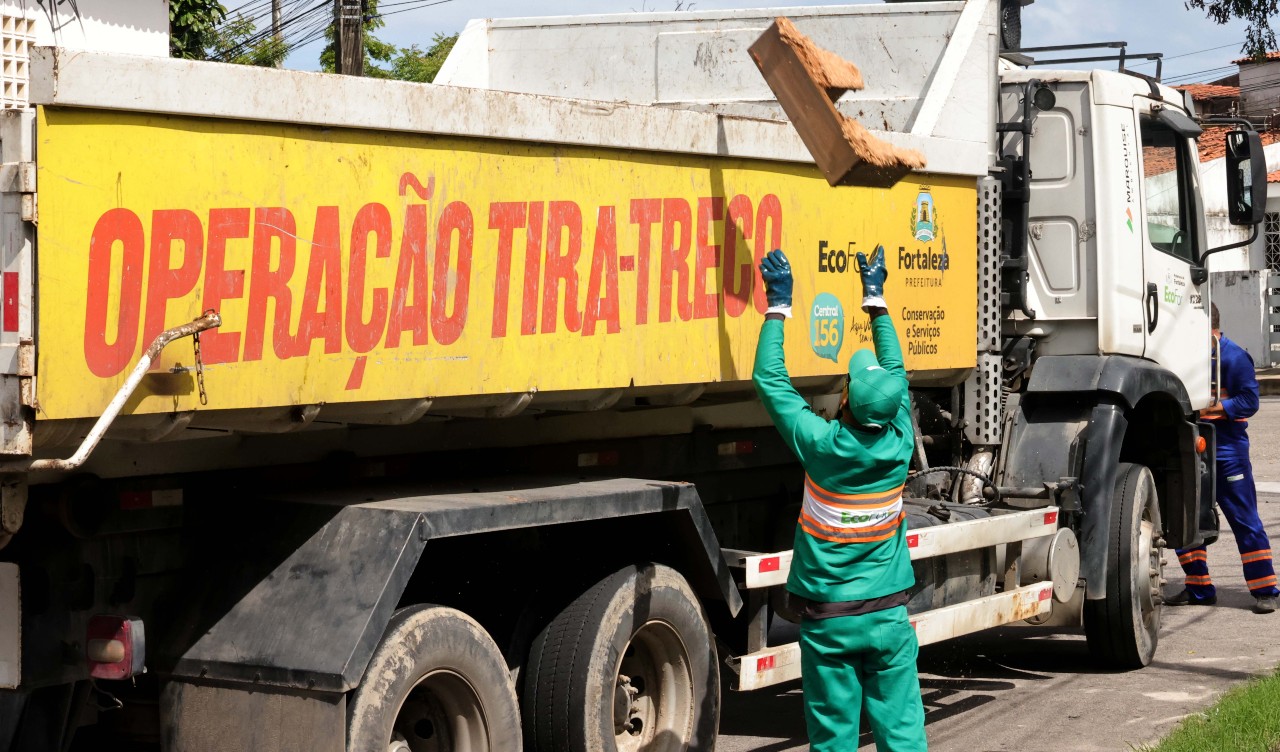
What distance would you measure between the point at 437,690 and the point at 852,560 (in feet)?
4.66

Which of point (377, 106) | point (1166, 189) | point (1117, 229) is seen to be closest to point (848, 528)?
point (377, 106)

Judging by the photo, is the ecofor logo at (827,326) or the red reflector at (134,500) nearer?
the red reflector at (134,500)

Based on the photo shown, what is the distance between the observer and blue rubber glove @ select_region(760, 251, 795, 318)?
514 cm

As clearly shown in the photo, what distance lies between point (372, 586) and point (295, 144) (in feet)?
3.81

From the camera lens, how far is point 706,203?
16.9 feet

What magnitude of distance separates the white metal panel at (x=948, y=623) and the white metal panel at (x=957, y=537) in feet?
0.78

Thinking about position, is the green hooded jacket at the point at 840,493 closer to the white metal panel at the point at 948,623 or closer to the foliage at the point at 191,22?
the white metal panel at the point at 948,623

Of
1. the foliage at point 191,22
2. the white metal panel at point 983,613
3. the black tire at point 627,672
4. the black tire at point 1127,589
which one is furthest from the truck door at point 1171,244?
the foliage at point 191,22

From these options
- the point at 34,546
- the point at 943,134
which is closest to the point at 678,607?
the point at 34,546

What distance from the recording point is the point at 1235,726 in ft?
19.8

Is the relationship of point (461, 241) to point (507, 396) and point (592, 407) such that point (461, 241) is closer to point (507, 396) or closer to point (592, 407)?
point (507, 396)

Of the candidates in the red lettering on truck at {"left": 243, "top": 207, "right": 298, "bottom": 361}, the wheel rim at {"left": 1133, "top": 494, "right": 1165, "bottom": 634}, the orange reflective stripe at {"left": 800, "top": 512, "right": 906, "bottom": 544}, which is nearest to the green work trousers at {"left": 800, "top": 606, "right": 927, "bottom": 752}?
the orange reflective stripe at {"left": 800, "top": 512, "right": 906, "bottom": 544}

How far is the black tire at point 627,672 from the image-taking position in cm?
480

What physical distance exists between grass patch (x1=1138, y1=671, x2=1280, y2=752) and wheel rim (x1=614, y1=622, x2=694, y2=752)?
191 centimetres
